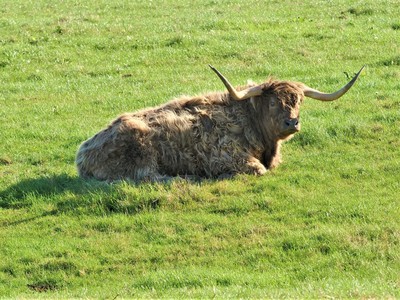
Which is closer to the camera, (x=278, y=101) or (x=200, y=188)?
(x=200, y=188)

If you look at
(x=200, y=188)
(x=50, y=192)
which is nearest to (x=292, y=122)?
(x=200, y=188)

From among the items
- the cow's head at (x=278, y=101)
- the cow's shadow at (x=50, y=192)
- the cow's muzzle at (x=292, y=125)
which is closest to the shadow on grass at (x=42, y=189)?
the cow's shadow at (x=50, y=192)

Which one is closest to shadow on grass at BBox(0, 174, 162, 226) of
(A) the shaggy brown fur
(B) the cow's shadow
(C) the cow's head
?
(B) the cow's shadow

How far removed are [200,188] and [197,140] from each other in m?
1.34

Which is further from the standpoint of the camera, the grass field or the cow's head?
the cow's head

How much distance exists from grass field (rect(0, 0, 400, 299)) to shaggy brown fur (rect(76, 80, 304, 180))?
0.43 m

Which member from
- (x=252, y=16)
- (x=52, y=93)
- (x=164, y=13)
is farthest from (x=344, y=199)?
(x=164, y=13)

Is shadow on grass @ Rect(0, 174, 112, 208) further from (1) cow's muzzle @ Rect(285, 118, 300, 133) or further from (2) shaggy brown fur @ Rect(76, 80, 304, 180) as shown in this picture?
(1) cow's muzzle @ Rect(285, 118, 300, 133)

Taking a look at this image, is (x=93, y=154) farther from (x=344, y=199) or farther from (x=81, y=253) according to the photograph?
(x=344, y=199)

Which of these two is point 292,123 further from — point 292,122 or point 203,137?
point 203,137

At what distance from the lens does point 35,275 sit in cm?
1092

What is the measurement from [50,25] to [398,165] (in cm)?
1437

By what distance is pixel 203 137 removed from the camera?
1418 centimetres

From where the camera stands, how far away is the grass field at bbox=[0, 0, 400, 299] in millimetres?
10555
